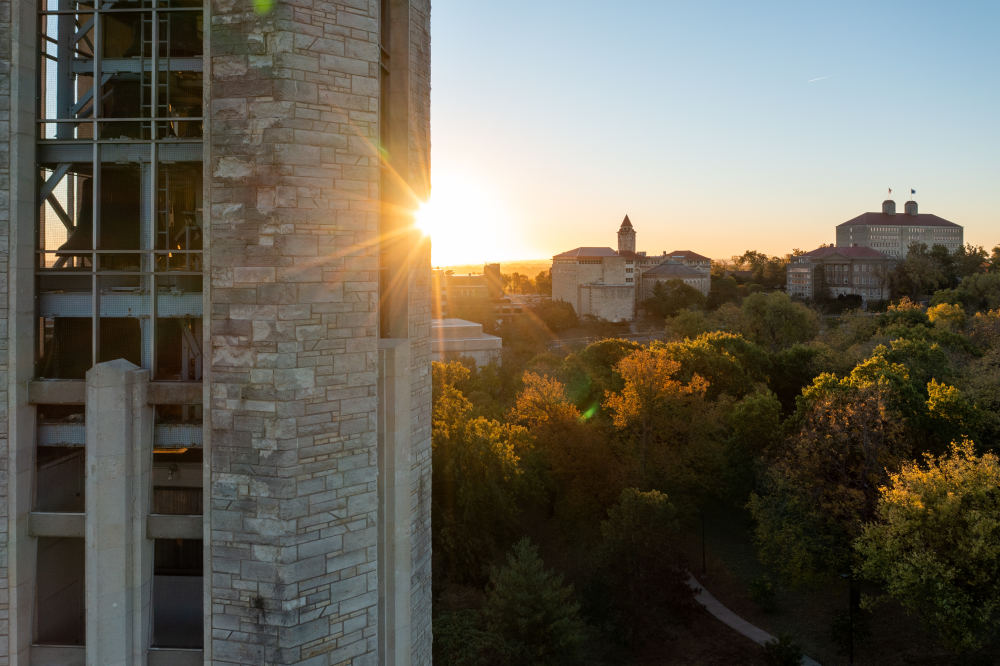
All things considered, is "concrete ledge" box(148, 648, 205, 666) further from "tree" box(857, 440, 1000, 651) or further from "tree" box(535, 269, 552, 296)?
"tree" box(535, 269, 552, 296)

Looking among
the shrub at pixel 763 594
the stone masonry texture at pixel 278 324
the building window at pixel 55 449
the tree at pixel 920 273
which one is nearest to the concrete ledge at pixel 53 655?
the building window at pixel 55 449

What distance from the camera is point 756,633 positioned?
19.0 meters

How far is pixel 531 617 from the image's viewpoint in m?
15.4

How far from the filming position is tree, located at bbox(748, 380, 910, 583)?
18859mm

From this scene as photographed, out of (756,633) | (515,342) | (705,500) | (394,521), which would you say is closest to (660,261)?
(515,342)

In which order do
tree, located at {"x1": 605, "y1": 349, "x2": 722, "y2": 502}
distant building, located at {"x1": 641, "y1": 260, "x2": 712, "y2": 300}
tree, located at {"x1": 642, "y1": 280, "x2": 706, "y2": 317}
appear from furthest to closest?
distant building, located at {"x1": 641, "y1": 260, "x2": 712, "y2": 300}
tree, located at {"x1": 642, "y1": 280, "x2": 706, "y2": 317}
tree, located at {"x1": 605, "y1": 349, "x2": 722, "y2": 502}

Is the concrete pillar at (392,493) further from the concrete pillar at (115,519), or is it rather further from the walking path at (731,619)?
the walking path at (731,619)

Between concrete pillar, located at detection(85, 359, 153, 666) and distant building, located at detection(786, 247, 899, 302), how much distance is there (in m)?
85.6

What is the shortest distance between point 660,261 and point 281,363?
8976cm

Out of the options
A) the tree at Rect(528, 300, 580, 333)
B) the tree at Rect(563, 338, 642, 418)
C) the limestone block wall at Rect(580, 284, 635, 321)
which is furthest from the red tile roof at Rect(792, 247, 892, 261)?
the tree at Rect(563, 338, 642, 418)

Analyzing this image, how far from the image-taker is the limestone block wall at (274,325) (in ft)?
23.0

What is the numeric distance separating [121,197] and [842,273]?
296 ft

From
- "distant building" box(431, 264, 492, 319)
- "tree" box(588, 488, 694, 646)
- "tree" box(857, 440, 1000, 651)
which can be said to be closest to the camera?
"tree" box(857, 440, 1000, 651)

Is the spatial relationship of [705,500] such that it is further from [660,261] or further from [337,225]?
[660,261]
